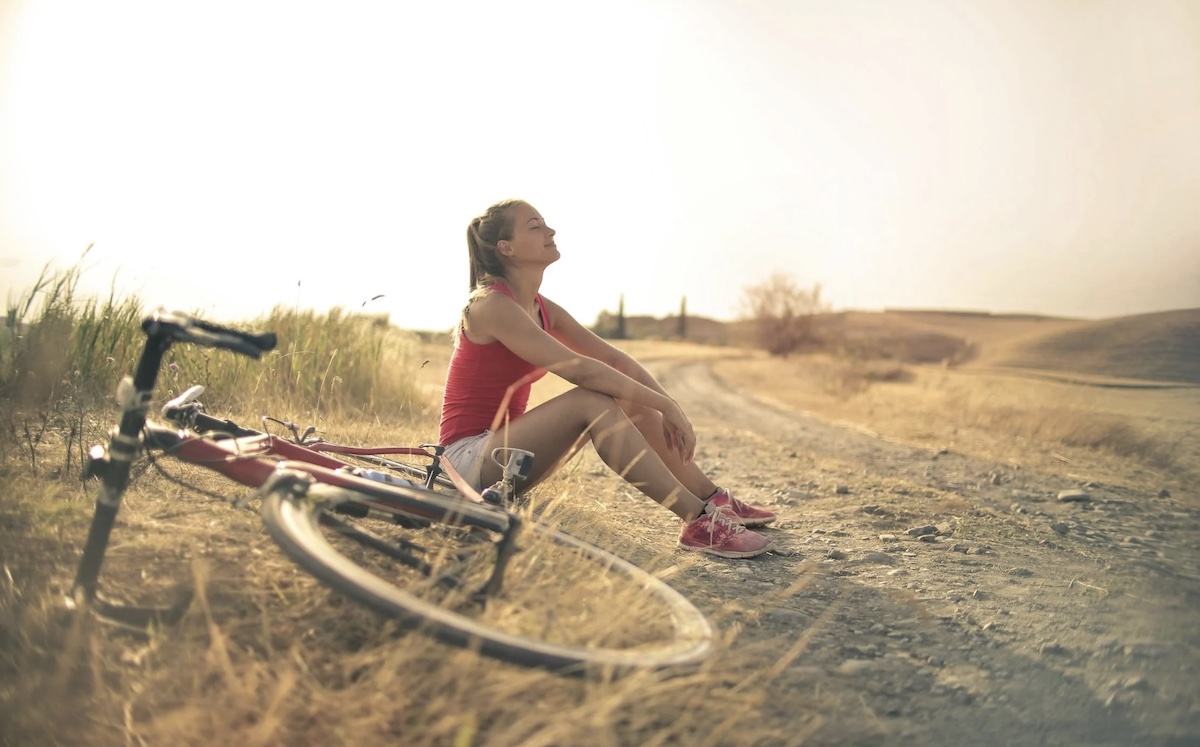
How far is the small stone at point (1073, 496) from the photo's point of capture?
18.0 ft

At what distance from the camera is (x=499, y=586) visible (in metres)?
2.16

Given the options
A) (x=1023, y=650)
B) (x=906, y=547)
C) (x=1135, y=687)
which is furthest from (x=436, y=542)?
(x=906, y=547)

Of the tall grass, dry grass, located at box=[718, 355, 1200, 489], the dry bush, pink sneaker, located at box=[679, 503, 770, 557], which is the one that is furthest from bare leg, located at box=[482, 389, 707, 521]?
the dry bush

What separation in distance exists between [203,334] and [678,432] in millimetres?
2176

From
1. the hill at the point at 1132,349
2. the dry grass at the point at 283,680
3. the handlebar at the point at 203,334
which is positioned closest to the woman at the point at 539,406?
the dry grass at the point at 283,680

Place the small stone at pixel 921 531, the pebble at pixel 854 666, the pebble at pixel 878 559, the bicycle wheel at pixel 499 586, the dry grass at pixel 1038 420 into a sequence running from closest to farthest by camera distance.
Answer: the bicycle wheel at pixel 499 586
the pebble at pixel 854 666
the pebble at pixel 878 559
the small stone at pixel 921 531
the dry grass at pixel 1038 420

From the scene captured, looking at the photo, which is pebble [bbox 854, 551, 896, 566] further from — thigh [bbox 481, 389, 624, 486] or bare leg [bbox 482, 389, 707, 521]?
thigh [bbox 481, 389, 624, 486]

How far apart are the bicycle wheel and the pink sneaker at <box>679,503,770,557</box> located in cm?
120

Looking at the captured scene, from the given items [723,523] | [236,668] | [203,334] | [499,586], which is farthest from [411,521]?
[723,523]

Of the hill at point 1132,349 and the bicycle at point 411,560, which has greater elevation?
the hill at point 1132,349

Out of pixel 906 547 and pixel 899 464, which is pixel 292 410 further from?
pixel 899 464

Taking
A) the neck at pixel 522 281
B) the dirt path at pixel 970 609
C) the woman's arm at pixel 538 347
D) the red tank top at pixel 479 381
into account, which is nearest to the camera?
the dirt path at pixel 970 609

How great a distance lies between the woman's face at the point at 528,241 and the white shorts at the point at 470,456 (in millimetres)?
791

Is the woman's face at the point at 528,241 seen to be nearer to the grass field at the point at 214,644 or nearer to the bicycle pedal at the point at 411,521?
the grass field at the point at 214,644
